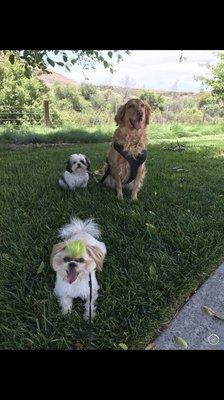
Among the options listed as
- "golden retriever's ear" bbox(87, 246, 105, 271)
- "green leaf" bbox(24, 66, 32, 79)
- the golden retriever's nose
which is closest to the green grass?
"golden retriever's ear" bbox(87, 246, 105, 271)

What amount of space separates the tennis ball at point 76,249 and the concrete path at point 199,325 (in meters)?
0.50

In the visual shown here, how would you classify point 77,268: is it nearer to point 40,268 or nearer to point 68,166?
point 40,268

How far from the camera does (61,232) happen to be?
2309mm

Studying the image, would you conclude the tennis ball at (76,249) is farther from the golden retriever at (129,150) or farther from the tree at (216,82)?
the tree at (216,82)

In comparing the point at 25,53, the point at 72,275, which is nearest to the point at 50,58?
the point at 25,53

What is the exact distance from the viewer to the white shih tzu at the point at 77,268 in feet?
5.86

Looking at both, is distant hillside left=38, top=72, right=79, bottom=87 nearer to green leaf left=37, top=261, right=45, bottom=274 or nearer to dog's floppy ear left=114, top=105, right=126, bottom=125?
dog's floppy ear left=114, top=105, right=126, bottom=125

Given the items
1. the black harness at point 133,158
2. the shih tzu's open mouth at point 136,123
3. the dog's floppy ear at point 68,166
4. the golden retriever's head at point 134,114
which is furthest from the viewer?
the dog's floppy ear at point 68,166

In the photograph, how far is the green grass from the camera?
189cm

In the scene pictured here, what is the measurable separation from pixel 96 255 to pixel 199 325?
556 mm

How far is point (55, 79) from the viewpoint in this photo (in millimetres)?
2338

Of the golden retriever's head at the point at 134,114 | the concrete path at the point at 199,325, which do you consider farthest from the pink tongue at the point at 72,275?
the golden retriever's head at the point at 134,114
